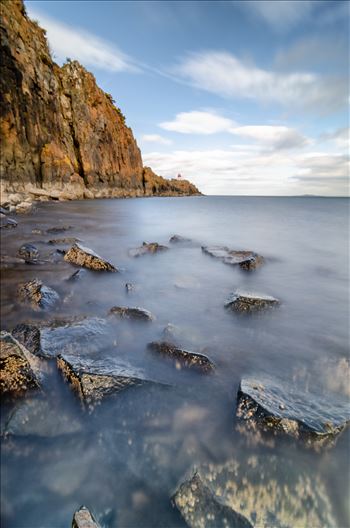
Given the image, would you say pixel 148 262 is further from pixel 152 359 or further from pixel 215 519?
pixel 215 519

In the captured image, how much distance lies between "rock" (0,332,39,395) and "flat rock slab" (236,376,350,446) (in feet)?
5.15

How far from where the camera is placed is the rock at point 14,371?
2.03 metres

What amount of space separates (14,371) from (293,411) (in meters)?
2.03

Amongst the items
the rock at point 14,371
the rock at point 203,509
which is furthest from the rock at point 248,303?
the rock at point 14,371

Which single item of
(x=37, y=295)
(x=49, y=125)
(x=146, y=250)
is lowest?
(x=37, y=295)

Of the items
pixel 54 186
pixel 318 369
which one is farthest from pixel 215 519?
pixel 54 186

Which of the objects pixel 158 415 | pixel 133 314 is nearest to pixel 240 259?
pixel 133 314

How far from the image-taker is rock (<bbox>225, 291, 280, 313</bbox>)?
3688mm

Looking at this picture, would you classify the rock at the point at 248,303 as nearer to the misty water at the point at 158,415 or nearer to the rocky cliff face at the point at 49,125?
the misty water at the point at 158,415

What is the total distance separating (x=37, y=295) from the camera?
379 cm

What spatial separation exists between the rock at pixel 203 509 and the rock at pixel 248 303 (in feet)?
7.82

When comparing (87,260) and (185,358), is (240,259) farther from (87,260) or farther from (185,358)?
(185,358)

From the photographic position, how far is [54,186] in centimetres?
3488

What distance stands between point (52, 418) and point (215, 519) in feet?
3.86
